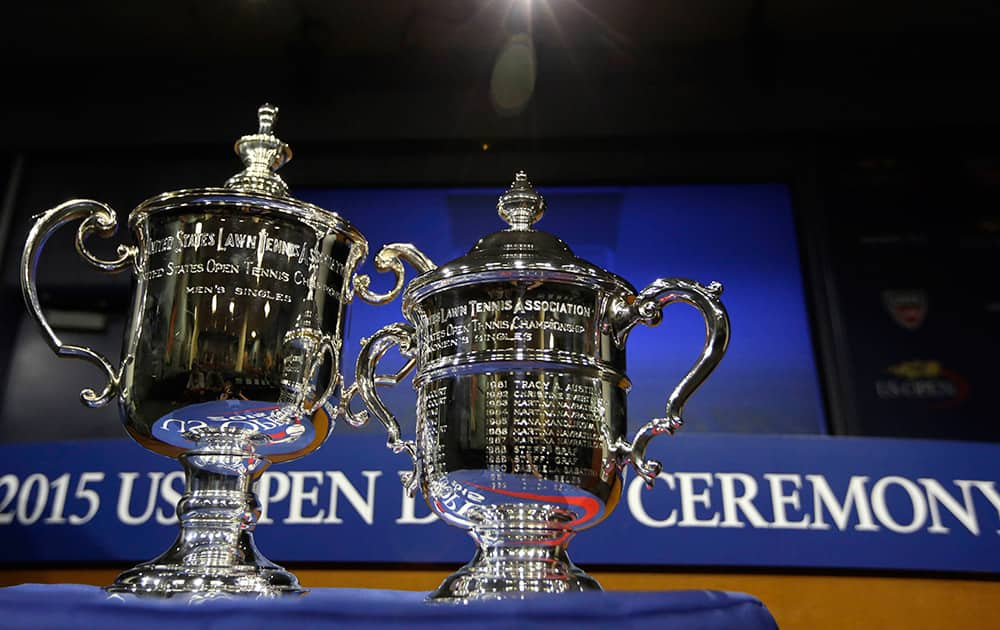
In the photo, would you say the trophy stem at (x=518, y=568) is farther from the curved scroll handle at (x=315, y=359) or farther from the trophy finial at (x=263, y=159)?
the trophy finial at (x=263, y=159)

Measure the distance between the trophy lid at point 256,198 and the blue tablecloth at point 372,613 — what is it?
41cm

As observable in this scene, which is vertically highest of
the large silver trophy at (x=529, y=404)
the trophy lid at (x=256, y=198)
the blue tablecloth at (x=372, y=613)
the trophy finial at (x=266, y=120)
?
the trophy finial at (x=266, y=120)

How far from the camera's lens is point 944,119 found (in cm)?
256

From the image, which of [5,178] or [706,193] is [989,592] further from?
[5,178]

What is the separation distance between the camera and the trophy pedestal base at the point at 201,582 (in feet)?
2.08

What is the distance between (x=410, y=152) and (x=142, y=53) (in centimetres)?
102

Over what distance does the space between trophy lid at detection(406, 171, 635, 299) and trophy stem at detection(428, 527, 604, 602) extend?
21 cm

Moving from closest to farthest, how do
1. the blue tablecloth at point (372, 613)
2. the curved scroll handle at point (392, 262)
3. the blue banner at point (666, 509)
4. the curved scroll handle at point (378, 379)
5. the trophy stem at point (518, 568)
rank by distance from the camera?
the blue tablecloth at point (372, 613) < the trophy stem at point (518, 568) < the curved scroll handle at point (378, 379) < the curved scroll handle at point (392, 262) < the blue banner at point (666, 509)

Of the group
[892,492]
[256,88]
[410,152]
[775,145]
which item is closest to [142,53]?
[256,88]

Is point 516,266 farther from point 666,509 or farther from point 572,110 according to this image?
point 572,110

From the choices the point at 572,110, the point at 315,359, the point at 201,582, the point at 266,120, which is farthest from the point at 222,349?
the point at 572,110

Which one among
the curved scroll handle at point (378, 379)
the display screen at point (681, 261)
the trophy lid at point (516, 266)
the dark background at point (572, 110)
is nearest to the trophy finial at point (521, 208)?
the trophy lid at point (516, 266)

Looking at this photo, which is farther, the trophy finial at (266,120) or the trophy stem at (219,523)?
the trophy finial at (266,120)

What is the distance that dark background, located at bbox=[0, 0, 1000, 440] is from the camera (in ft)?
7.86
